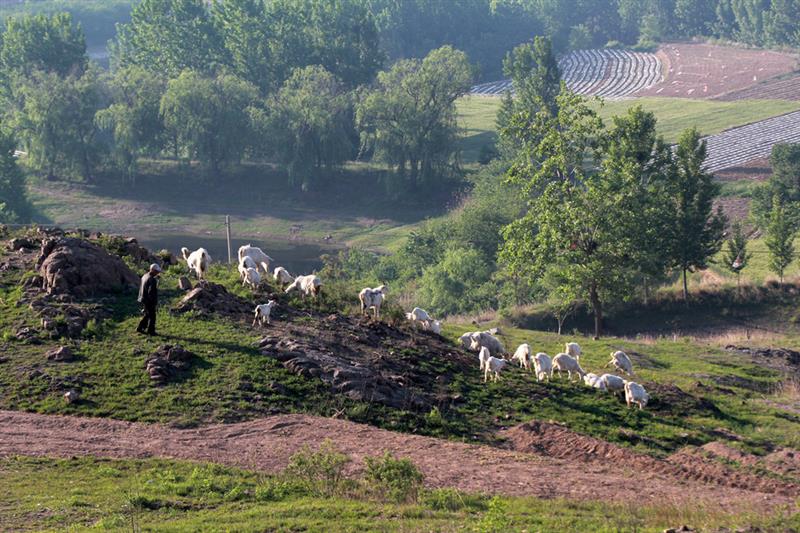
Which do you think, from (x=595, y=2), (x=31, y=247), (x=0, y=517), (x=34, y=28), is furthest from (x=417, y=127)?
(x=595, y=2)

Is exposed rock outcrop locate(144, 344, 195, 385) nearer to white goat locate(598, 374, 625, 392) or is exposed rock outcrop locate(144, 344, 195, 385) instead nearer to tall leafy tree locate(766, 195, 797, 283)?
white goat locate(598, 374, 625, 392)

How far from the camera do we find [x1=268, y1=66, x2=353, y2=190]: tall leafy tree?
98.8 m

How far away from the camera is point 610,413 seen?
2716cm

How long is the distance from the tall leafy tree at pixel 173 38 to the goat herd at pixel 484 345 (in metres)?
90.7

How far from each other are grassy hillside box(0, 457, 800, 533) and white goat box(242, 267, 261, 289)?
37.8 ft

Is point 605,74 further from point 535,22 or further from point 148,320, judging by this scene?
point 148,320

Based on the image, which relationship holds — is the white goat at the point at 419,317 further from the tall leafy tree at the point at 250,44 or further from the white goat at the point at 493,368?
the tall leafy tree at the point at 250,44

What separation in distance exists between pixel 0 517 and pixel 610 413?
15121 mm

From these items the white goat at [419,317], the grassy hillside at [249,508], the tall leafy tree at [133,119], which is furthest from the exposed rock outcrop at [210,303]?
the tall leafy tree at [133,119]

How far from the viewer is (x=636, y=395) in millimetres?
27812

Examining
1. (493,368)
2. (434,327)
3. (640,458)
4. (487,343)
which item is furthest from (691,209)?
(640,458)

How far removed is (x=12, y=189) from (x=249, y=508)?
242ft

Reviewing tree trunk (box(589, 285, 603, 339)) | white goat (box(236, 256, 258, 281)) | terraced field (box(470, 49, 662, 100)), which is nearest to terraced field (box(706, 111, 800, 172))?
terraced field (box(470, 49, 662, 100))

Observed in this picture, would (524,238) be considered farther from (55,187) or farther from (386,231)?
(55,187)
